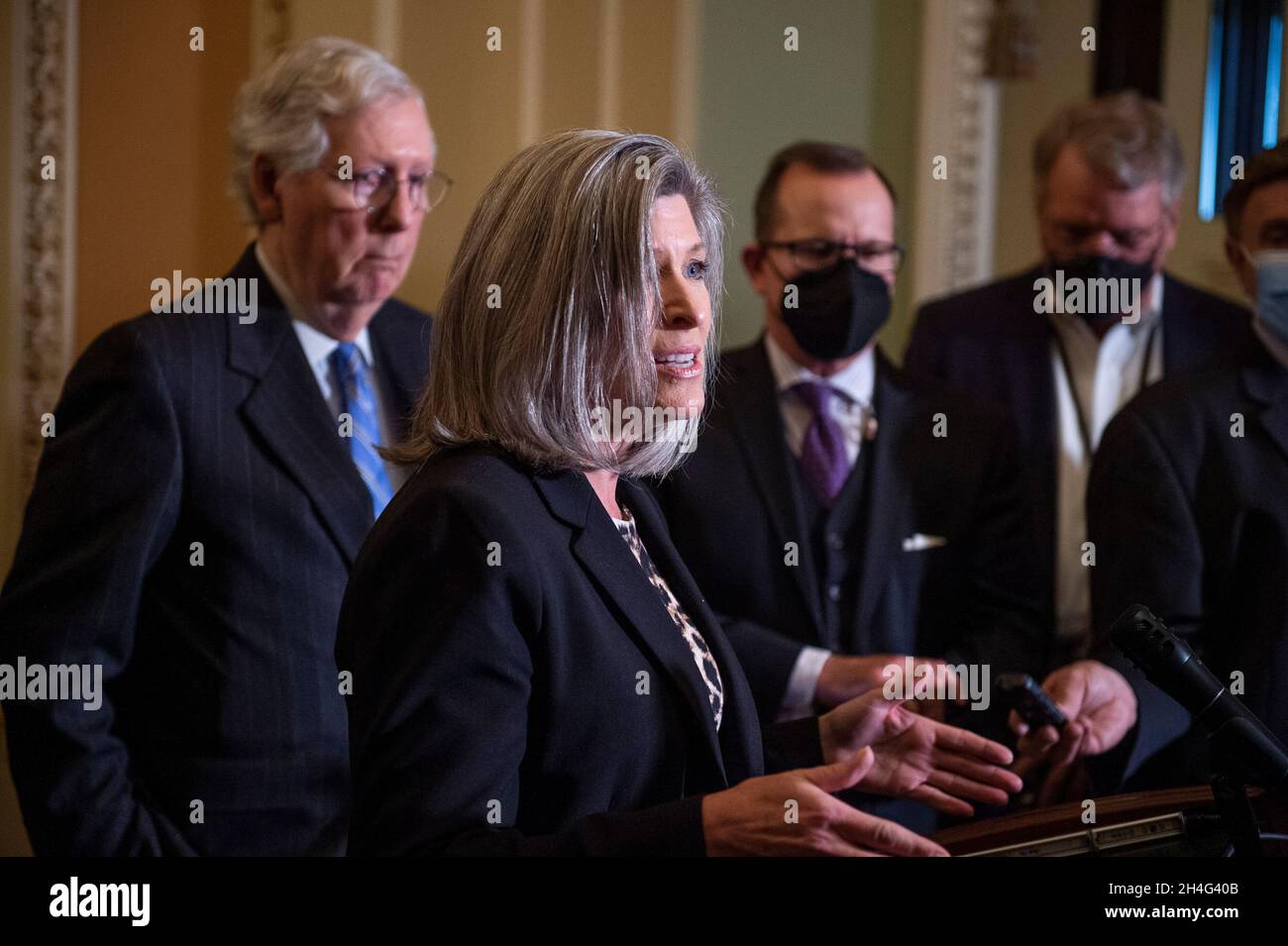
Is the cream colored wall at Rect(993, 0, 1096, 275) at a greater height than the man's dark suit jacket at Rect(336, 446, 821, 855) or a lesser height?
greater

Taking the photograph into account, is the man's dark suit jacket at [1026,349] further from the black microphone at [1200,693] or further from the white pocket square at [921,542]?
the black microphone at [1200,693]

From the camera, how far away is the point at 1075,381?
302cm

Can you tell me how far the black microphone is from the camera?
155 centimetres

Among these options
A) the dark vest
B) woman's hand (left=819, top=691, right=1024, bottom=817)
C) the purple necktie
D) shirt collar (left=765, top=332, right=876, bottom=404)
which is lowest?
woman's hand (left=819, top=691, right=1024, bottom=817)

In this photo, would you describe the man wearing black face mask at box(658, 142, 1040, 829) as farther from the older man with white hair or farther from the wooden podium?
the older man with white hair

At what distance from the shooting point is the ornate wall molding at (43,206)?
7.95 ft

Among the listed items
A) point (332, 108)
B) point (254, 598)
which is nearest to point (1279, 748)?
point (254, 598)

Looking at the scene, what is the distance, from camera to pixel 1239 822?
1638mm

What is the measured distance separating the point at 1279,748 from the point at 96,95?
203 centimetres

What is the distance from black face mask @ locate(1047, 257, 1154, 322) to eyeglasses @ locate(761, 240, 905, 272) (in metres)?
0.67

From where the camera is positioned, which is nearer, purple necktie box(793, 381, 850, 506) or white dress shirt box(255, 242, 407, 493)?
white dress shirt box(255, 242, 407, 493)
